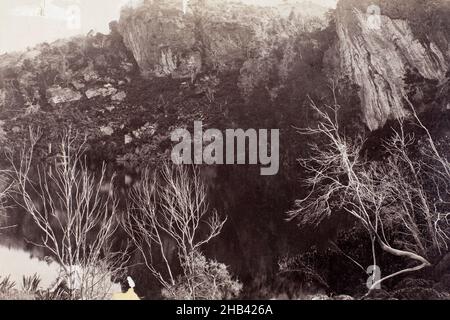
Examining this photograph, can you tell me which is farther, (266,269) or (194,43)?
Result: (194,43)

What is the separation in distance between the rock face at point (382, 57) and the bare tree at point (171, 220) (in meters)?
4.01

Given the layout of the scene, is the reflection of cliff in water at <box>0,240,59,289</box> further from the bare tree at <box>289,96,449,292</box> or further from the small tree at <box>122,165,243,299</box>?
the bare tree at <box>289,96,449,292</box>

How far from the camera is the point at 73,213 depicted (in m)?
8.40

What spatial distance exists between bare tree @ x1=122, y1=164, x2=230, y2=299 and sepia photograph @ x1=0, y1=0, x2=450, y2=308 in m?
0.04

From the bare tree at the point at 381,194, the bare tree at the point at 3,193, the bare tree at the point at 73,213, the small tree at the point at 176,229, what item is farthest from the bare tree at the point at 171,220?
the bare tree at the point at 3,193

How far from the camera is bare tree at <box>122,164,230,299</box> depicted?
26.5ft

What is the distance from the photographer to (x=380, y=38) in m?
9.38

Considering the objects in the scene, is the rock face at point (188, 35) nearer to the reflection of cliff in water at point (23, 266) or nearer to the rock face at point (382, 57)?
the rock face at point (382, 57)

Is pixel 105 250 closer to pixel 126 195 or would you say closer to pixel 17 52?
pixel 126 195

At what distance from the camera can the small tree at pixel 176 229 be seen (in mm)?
7859

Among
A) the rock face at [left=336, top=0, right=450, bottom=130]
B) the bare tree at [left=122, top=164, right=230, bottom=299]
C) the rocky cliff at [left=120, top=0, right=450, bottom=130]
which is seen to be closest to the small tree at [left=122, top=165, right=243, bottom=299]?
the bare tree at [left=122, top=164, right=230, bottom=299]

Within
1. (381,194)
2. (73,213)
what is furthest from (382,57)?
(73,213)
